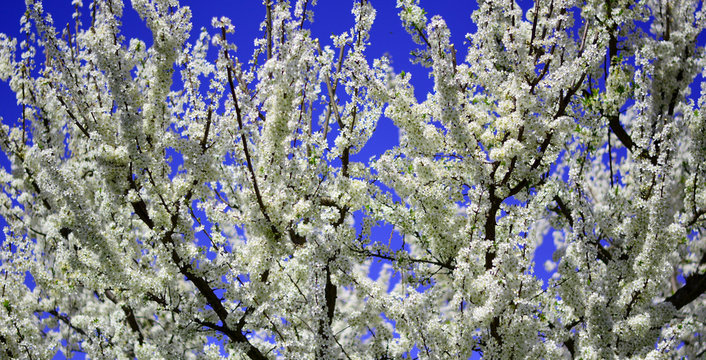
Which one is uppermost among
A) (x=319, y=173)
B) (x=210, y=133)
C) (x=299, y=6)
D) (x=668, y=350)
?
(x=299, y=6)

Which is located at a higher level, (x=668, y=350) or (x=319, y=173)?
(x=319, y=173)

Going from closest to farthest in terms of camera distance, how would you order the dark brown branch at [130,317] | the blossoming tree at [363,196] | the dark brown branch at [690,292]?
1. the blossoming tree at [363,196]
2. the dark brown branch at [690,292]
3. the dark brown branch at [130,317]

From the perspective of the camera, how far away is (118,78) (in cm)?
632

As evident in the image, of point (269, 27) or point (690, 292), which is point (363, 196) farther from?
point (690, 292)

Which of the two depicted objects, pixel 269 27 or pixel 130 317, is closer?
pixel 269 27

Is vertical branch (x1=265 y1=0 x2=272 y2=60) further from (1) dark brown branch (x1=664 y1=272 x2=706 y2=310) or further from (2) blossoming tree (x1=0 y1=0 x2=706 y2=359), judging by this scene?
(1) dark brown branch (x1=664 y1=272 x2=706 y2=310)

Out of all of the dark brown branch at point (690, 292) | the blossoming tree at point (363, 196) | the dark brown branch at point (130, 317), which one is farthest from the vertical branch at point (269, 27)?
the dark brown branch at point (690, 292)

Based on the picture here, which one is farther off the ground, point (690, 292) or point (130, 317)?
point (130, 317)

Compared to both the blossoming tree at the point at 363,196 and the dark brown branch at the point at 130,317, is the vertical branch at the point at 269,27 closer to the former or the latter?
the blossoming tree at the point at 363,196

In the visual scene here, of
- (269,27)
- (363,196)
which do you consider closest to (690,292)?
(363,196)

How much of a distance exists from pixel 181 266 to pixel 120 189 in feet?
3.51

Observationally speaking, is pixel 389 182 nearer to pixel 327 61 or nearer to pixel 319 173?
pixel 319 173

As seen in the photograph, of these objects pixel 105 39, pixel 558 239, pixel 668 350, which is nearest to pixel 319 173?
pixel 105 39

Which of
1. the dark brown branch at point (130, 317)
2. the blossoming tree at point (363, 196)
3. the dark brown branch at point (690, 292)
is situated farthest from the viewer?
the dark brown branch at point (130, 317)
